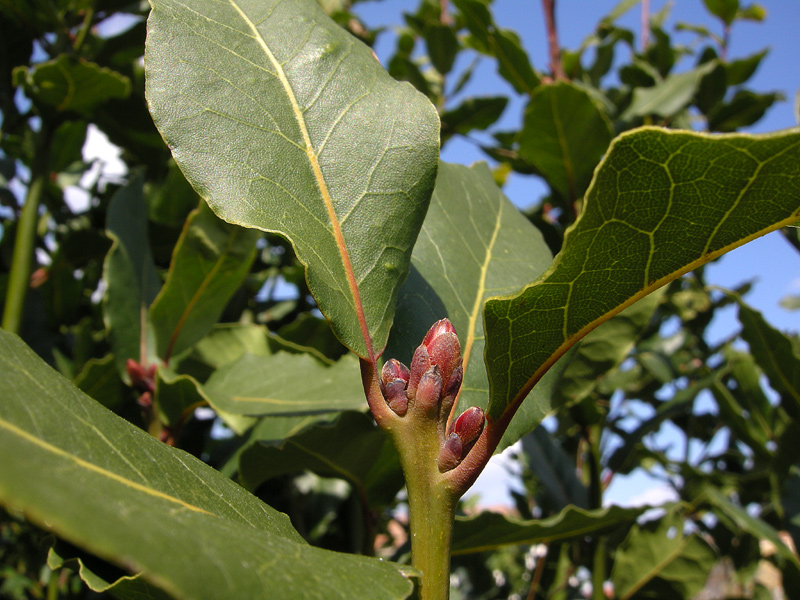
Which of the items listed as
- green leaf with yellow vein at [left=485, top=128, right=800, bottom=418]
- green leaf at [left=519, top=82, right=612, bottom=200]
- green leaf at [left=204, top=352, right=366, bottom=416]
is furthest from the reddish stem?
green leaf with yellow vein at [left=485, top=128, right=800, bottom=418]

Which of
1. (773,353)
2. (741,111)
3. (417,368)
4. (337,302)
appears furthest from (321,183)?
(741,111)

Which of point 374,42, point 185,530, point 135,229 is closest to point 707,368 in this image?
point 374,42

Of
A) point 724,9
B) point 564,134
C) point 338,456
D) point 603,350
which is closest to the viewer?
point 338,456

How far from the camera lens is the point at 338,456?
1185 millimetres

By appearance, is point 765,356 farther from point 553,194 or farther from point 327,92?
point 327,92

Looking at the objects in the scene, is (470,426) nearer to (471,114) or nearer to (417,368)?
(417,368)

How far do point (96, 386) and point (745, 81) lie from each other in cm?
258

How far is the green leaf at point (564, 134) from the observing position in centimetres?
184

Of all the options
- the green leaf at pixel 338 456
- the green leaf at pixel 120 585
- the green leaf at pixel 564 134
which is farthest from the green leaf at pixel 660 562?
the green leaf at pixel 120 585

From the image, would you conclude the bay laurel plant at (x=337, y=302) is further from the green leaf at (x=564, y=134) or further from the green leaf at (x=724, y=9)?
the green leaf at (x=724, y=9)

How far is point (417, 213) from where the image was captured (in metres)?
0.86

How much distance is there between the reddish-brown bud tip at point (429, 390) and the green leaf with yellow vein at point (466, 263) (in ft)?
0.54

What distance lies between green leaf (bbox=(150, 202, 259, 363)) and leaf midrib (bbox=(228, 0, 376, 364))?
507 millimetres

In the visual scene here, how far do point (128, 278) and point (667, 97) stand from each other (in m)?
1.72
